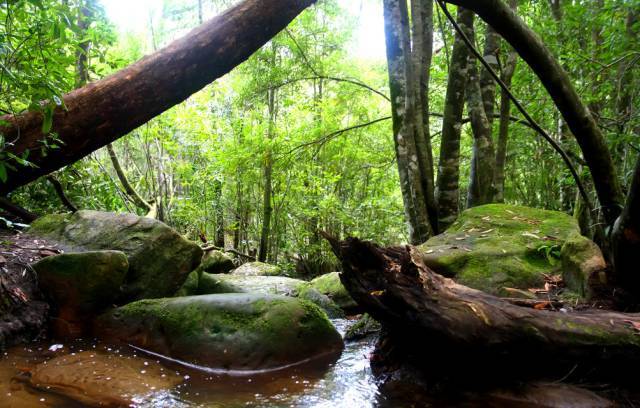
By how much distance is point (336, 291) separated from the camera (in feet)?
20.3

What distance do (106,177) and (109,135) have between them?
3414mm

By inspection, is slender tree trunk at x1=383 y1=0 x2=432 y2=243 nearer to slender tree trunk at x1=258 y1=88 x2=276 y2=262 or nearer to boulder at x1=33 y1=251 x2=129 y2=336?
boulder at x1=33 y1=251 x2=129 y2=336

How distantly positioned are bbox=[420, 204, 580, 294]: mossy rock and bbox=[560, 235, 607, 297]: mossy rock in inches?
10.3

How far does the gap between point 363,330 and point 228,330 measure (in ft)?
4.67

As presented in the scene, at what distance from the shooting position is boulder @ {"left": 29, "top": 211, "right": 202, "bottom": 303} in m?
4.42

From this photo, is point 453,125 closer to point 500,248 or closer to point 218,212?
point 500,248

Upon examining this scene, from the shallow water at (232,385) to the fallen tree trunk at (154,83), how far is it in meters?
1.55

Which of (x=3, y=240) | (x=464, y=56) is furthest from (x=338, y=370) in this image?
(x=464, y=56)

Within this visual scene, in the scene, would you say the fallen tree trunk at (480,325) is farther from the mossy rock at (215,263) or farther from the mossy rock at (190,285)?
the mossy rock at (215,263)

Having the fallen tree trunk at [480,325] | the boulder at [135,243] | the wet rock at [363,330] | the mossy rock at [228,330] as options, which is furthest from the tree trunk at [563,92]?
the boulder at [135,243]

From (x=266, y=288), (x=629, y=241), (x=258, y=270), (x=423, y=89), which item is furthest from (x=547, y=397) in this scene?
(x=258, y=270)

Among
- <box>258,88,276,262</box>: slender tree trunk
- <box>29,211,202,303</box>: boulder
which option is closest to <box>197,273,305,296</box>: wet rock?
<box>29,211,202,303</box>: boulder

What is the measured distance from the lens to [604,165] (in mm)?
3006

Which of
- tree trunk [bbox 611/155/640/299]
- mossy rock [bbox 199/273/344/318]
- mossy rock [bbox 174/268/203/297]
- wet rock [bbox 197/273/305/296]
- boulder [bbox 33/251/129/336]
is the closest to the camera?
tree trunk [bbox 611/155/640/299]
